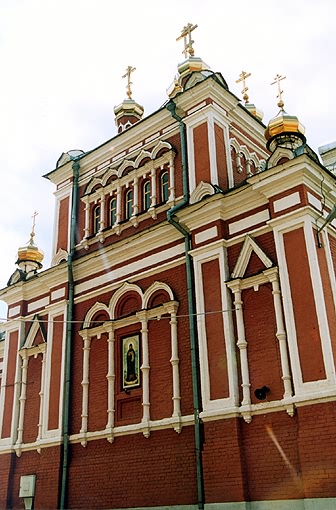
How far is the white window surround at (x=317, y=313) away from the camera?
7.91 meters

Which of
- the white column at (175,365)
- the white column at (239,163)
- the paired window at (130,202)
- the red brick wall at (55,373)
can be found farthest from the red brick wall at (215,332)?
the red brick wall at (55,373)

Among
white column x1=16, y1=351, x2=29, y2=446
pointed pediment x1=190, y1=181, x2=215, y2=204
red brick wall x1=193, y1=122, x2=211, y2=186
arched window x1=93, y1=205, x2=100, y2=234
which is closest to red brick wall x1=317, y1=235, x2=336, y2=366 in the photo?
pointed pediment x1=190, y1=181, x2=215, y2=204

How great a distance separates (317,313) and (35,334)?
7086 millimetres

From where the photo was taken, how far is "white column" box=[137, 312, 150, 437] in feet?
33.2

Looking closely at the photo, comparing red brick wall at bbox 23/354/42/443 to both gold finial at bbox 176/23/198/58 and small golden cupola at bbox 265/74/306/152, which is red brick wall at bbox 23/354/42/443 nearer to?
small golden cupola at bbox 265/74/306/152

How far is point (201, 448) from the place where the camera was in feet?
29.7

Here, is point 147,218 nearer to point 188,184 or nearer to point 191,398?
point 188,184

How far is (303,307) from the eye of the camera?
8.50m

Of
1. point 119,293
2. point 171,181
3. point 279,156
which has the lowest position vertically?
point 119,293

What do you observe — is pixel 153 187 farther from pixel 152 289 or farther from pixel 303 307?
pixel 303 307

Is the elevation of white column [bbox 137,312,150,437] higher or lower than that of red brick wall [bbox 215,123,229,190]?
lower

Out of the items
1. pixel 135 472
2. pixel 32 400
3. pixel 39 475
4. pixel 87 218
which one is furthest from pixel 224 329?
pixel 32 400

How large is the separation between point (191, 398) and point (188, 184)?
158 inches

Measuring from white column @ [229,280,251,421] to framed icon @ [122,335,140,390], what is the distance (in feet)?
7.77
